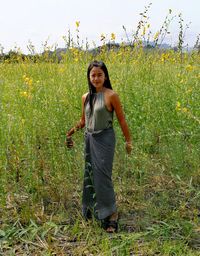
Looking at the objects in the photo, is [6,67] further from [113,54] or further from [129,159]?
[129,159]

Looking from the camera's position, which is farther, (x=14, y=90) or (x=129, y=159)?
(x=14, y=90)

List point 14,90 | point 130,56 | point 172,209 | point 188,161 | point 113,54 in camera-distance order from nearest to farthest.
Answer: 1. point 172,209
2. point 188,161
3. point 14,90
4. point 130,56
5. point 113,54

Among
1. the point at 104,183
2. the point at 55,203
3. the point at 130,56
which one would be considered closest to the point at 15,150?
the point at 55,203

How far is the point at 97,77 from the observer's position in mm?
2543

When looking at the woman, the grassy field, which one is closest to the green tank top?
the woman

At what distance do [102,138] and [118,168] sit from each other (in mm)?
739

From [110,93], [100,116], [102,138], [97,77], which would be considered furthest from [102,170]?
[97,77]

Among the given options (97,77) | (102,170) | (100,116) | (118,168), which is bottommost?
(118,168)

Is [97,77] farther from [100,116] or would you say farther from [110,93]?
[100,116]

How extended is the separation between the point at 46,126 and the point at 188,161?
1.24 metres

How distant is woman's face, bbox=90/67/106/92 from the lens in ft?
8.34

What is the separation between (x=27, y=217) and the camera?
261 cm

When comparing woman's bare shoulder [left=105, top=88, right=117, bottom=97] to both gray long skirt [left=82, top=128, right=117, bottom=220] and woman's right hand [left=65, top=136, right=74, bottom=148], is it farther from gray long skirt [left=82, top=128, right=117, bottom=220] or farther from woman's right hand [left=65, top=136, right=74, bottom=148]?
woman's right hand [left=65, top=136, right=74, bottom=148]

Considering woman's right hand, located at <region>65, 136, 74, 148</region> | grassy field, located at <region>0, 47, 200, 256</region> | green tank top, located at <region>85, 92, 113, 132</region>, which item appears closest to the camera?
grassy field, located at <region>0, 47, 200, 256</region>
